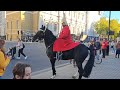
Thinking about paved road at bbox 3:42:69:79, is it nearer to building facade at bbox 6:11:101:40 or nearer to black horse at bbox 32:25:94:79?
black horse at bbox 32:25:94:79

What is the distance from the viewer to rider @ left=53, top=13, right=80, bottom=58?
126 inches

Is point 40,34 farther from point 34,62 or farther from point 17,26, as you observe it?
point 34,62

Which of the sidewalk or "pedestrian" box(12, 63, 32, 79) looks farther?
the sidewalk

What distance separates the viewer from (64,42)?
3.64 metres

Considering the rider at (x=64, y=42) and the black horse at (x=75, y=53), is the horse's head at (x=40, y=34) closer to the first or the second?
the black horse at (x=75, y=53)

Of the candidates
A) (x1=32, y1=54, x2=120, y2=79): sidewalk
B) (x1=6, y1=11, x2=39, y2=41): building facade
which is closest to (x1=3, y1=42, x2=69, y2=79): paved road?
(x1=32, y1=54, x2=120, y2=79): sidewalk

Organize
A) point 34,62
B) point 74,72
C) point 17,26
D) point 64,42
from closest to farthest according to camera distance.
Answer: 1. point 17,26
2. point 64,42
3. point 74,72
4. point 34,62

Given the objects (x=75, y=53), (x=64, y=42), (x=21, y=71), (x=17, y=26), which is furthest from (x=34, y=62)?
(x=21, y=71)

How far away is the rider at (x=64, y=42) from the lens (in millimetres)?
3211
